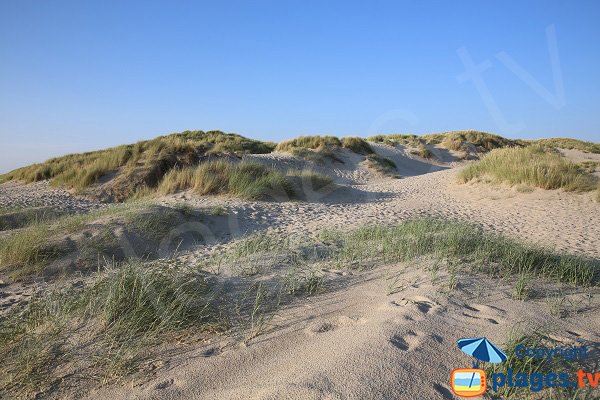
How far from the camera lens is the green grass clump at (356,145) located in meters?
23.3

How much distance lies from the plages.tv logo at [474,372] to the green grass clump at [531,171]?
10852mm

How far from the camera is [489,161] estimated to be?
14.3 meters

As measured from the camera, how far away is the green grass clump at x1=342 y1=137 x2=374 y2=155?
2334 centimetres

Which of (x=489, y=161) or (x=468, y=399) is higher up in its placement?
(x=489, y=161)

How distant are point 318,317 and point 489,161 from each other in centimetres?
1314

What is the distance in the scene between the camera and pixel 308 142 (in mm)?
22922

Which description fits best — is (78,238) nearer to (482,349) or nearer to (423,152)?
(482,349)

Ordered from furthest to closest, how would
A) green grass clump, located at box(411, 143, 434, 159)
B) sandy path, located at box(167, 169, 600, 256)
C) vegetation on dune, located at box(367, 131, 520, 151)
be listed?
1. vegetation on dune, located at box(367, 131, 520, 151)
2. green grass clump, located at box(411, 143, 434, 159)
3. sandy path, located at box(167, 169, 600, 256)

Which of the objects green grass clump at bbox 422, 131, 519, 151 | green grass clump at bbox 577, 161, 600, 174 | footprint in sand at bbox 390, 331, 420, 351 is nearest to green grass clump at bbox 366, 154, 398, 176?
green grass clump at bbox 577, 161, 600, 174

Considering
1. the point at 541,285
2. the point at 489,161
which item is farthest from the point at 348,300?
the point at 489,161

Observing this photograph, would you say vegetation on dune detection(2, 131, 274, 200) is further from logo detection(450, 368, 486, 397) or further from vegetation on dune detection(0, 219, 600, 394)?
logo detection(450, 368, 486, 397)

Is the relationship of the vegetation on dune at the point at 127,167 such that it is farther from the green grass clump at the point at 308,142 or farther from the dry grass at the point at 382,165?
the dry grass at the point at 382,165

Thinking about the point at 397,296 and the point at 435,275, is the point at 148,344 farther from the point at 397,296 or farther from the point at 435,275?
the point at 435,275

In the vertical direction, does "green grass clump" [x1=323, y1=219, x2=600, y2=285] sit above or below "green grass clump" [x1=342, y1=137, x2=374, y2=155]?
below
